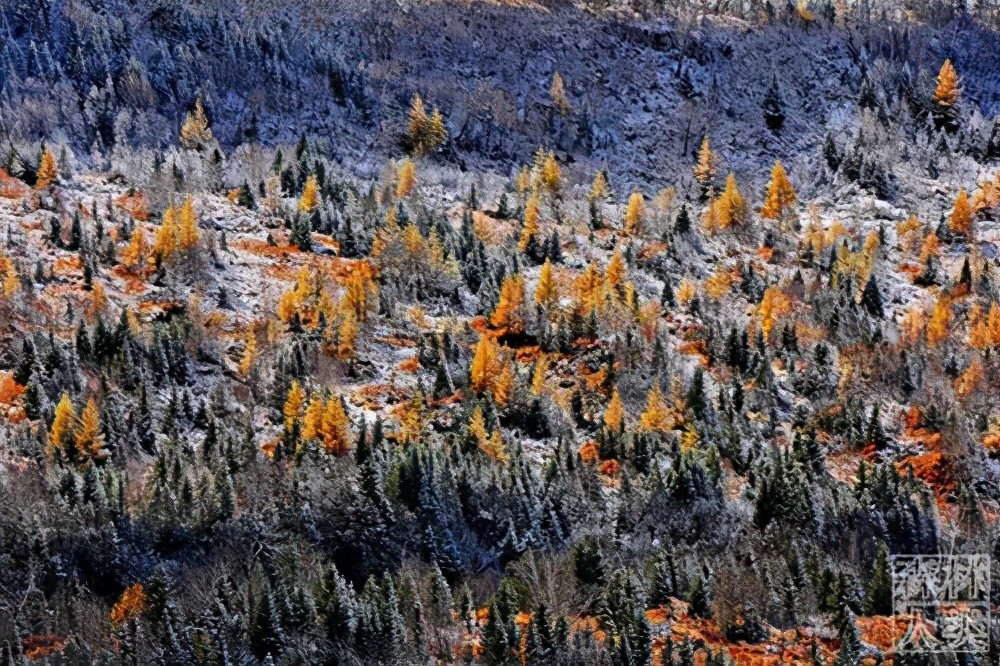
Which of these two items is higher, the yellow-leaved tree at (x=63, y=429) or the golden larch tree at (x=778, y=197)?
the golden larch tree at (x=778, y=197)

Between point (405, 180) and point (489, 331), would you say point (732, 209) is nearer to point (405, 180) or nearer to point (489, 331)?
point (405, 180)

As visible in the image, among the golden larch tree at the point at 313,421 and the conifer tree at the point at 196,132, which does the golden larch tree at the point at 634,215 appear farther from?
the golden larch tree at the point at 313,421

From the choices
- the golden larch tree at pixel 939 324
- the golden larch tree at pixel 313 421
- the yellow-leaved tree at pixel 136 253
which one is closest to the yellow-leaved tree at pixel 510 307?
the golden larch tree at pixel 313 421

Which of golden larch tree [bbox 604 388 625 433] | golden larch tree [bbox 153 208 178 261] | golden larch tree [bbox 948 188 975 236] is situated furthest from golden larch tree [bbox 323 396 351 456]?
golden larch tree [bbox 948 188 975 236]

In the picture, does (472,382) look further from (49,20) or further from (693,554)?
(49,20)

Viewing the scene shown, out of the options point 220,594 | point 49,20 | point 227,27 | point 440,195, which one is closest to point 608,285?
point 440,195

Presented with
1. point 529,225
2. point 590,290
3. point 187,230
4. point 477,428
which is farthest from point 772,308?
point 187,230
